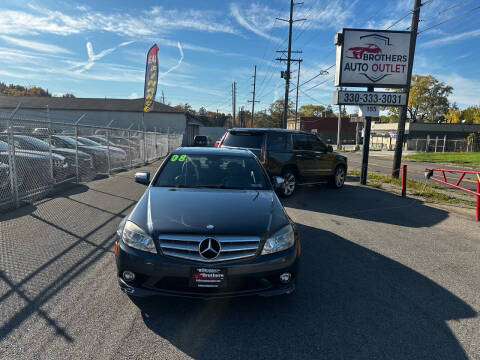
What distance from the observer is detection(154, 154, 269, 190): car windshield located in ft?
14.2

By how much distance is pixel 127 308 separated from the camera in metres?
3.22

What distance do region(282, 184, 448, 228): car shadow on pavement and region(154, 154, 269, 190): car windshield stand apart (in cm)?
365

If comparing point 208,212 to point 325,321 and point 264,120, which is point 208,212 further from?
point 264,120

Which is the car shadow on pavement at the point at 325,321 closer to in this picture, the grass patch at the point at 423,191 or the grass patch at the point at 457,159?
the grass patch at the point at 423,191

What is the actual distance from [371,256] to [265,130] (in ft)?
16.6

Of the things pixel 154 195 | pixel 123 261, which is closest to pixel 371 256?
pixel 154 195

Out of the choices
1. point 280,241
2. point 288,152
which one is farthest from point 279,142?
point 280,241

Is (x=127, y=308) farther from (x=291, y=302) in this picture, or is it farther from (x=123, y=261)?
(x=291, y=302)

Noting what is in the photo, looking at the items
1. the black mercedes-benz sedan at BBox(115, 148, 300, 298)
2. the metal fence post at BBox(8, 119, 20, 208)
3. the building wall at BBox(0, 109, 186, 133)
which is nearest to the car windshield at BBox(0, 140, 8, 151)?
the metal fence post at BBox(8, 119, 20, 208)

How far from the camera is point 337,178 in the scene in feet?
36.9

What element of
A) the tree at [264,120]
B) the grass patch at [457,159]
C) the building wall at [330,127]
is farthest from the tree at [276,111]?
the grass patch at [457,159]

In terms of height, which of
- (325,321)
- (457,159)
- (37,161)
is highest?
(37,161)

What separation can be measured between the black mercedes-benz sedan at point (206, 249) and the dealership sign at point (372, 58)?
1011cm

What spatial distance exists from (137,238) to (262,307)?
4.50 feet
